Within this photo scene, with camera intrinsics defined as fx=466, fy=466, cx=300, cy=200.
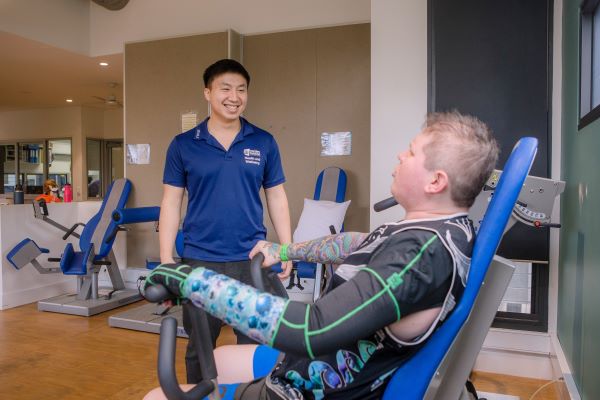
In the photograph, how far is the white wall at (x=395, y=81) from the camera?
3.01 meters

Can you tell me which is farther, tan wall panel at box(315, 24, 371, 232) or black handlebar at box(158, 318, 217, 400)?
tan wall panel at box(315, 24, 371, 232)

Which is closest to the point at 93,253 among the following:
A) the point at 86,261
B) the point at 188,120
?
the point at 86,261

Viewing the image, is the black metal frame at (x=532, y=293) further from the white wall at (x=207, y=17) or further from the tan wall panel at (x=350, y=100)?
Answer: the white wall at (x=207, y=17)

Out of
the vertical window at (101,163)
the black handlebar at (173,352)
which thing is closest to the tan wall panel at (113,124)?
the vertical window at (101,163)

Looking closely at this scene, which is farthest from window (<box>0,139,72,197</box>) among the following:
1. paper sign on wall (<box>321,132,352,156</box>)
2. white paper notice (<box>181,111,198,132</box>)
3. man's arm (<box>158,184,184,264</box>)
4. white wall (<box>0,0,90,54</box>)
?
man's arm (<box>158,184,184,264</box>)

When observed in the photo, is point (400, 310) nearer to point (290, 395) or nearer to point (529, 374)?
point (290, 395)

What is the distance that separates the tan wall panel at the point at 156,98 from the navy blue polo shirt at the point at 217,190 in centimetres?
285

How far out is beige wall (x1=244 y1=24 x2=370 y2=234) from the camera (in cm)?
424

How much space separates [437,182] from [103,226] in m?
3.96

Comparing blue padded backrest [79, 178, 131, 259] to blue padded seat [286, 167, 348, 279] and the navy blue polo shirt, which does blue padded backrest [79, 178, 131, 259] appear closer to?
blue padded seat [286, 167, 348, 279]

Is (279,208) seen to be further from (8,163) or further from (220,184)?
(8,163)

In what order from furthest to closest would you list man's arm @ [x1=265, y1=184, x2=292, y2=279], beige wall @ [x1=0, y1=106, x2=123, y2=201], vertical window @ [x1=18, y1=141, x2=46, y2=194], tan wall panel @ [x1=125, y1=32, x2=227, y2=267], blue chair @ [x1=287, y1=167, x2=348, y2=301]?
vertical window @ [x1=18, y1=141, x2=46, y2=194] → beige wall @ [x1=0, y1=106, x2=123, y2=201] → tan wall panel @ [x1=125, y1=32, x2=227, y2=267] → blue chair @ [x1=287, y1=167, x2=348, y2=301] → man's arm @ [x1=265, y1=184, x2=292, y2=279]

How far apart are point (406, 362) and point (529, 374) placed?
2.33 metres

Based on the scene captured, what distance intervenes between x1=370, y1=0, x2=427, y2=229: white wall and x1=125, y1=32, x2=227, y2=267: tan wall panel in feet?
6.57
